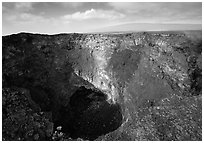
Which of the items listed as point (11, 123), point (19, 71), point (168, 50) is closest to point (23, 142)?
point (11, 123)

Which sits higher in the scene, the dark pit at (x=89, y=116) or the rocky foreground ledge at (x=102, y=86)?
the rocky foreground ledge at (x=102, y=86)

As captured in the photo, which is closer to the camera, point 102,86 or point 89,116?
point 89,116

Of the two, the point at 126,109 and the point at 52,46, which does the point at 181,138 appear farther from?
the point at 52,46

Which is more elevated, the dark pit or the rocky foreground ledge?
the rocky foreground ledge

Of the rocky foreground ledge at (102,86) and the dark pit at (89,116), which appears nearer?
the rocky foreground ledge at (102,86)

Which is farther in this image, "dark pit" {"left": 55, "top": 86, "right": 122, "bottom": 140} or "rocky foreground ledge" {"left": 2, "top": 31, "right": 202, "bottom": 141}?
"dark pit" {"left": 55, "top": 86, "right": 122, "bottom": 140}
